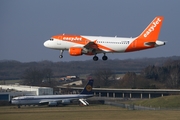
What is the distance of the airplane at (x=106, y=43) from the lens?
292ft

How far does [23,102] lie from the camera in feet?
460

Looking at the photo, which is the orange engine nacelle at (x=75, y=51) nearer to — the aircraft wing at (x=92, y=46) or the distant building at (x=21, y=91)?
the aircraft wing at (x=92, y=46)

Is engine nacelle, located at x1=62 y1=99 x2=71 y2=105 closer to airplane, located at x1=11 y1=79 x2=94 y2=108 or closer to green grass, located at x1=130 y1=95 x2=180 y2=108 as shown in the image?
airplane, located at x1=11 y1=79 x2=94 y2=108

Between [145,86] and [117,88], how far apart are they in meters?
9.31

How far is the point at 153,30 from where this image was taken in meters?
91.2

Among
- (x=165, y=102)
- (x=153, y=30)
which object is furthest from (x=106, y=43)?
(x=165, y=102)

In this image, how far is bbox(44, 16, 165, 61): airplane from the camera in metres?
89.1

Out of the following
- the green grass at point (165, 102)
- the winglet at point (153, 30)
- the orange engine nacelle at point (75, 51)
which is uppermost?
the winglet at point (153, 30)

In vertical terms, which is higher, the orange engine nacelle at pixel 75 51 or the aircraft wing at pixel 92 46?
the aircraft wing at pixel 92 46

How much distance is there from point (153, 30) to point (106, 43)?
7607mm

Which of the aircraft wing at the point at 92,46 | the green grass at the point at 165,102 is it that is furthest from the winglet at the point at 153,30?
the green grass at the point at 165,102

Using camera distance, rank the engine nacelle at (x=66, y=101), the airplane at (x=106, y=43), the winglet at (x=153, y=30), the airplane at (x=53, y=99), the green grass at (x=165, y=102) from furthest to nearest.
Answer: the engine nacelle at (x=66, y=101)
the airplane at (x=53, y=99)
the green grass at (x=165, y=102)
the winglet at (x=153, y=30)
the airplane at (x=106, y=43)

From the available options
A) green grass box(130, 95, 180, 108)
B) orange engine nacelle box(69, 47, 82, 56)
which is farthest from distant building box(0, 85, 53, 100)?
orange engine nacelle box(69, 47, 82, 56)

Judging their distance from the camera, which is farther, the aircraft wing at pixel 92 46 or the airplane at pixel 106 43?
the aircraft wing at pixel 92 46
